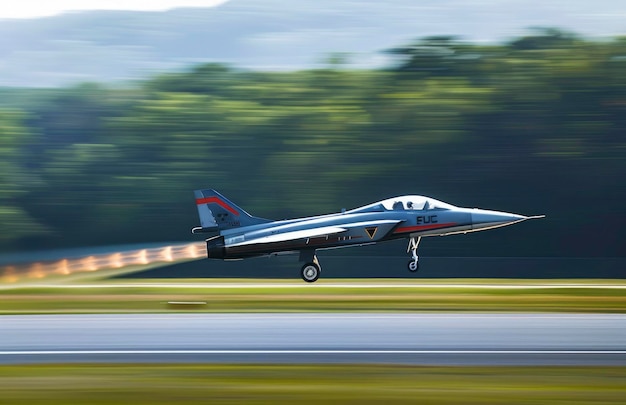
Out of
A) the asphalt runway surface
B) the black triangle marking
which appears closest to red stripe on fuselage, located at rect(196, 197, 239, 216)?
the black triangle marking

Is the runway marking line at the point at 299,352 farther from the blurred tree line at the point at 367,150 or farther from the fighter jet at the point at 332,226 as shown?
the blurred tree line at the point at 367,150

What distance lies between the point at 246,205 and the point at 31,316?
93.2ft

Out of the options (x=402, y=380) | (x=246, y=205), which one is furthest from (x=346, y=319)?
(x=246, y=205)

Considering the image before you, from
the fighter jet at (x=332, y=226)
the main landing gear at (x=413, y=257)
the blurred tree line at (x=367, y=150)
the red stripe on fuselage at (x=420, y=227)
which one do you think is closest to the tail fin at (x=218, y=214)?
the fighter jet at (x=332, y=226)

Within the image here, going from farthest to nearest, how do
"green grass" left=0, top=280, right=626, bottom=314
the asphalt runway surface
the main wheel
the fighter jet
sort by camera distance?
the main wheel → the fighter jet → "green grass" left=0, top=280, right=626, bottom=314 → the asphalt runway surface

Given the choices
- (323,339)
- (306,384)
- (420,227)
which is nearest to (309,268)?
(420,227)

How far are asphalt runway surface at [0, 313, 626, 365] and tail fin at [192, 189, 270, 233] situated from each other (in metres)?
13.0

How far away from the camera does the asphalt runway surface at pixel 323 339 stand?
41.4 feet

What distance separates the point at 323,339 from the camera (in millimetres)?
14297

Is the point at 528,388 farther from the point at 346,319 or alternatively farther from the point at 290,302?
the point at 290,302

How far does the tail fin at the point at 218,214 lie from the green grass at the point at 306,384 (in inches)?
772

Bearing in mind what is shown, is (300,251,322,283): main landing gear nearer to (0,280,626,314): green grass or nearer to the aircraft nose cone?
(0,280,626,314): green grass

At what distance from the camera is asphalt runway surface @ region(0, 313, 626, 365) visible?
12.6 metres

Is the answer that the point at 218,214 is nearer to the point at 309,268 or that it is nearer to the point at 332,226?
the point at 309,268
